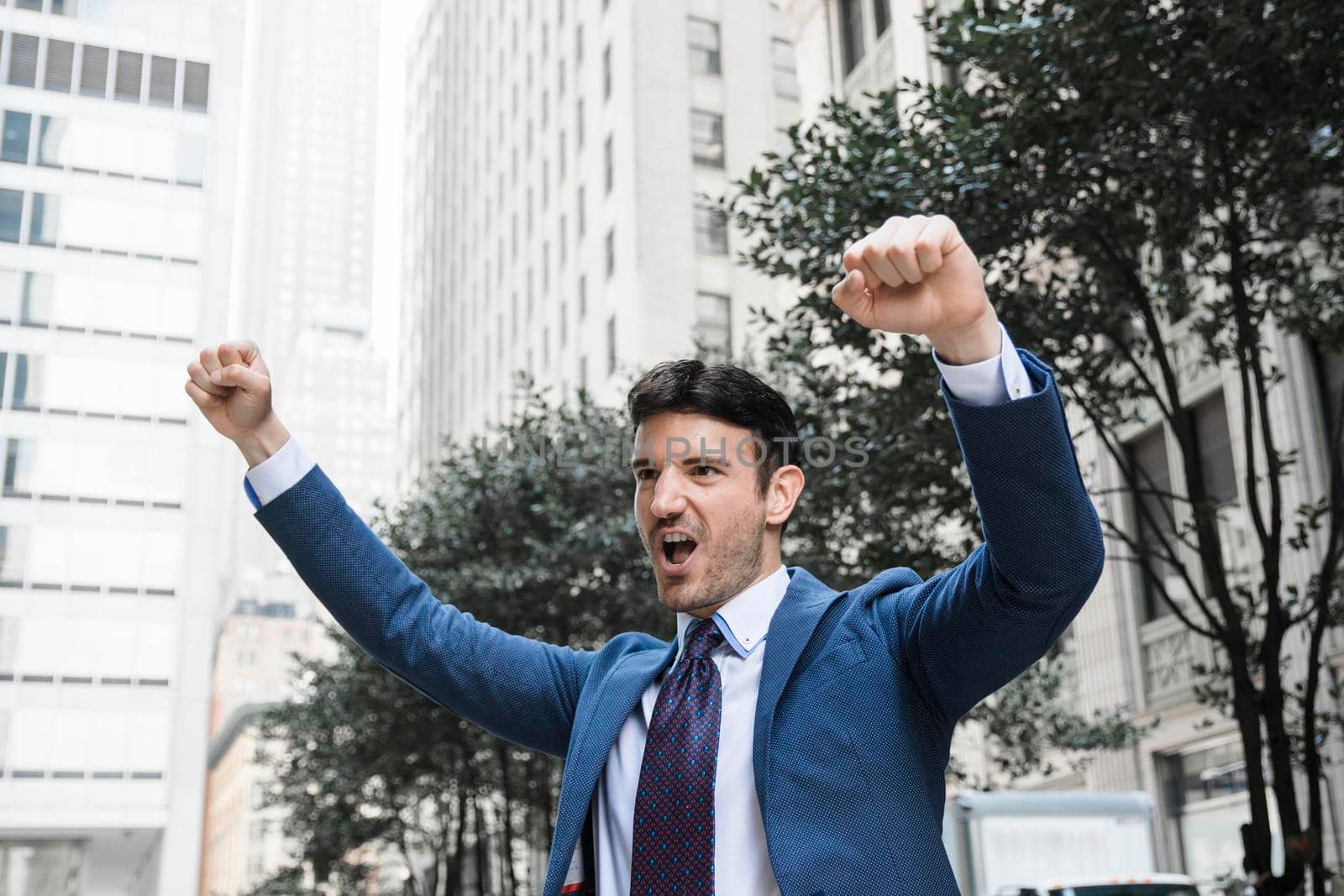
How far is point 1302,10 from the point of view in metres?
8.75

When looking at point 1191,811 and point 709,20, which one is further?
point 709,20

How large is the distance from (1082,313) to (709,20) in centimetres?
3439

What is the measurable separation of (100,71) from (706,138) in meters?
19.0

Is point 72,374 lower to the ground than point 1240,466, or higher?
higher

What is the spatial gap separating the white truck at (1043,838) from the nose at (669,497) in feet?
42.0

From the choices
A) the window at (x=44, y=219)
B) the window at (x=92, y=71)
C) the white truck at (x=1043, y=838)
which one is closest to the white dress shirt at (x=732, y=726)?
the white truck at (x=1043, y=838)

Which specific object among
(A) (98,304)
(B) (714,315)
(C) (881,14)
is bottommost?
(B) (714,315)

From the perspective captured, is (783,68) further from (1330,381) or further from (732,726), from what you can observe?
(732,726)

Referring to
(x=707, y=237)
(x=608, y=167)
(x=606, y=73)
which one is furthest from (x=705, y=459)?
(x=606, y=73)

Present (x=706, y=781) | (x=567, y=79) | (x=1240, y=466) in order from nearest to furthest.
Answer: (x=706, y=781)
(x=1240, y=466)
(x=567, y=79)

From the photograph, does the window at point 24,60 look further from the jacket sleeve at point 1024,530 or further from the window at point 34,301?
the jacket sleeve at point 1024,530

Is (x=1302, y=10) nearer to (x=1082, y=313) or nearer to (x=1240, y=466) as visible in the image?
(x=1082, y=313)

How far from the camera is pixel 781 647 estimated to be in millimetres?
2316

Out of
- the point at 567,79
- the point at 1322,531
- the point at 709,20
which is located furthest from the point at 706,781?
the point at 567,79
